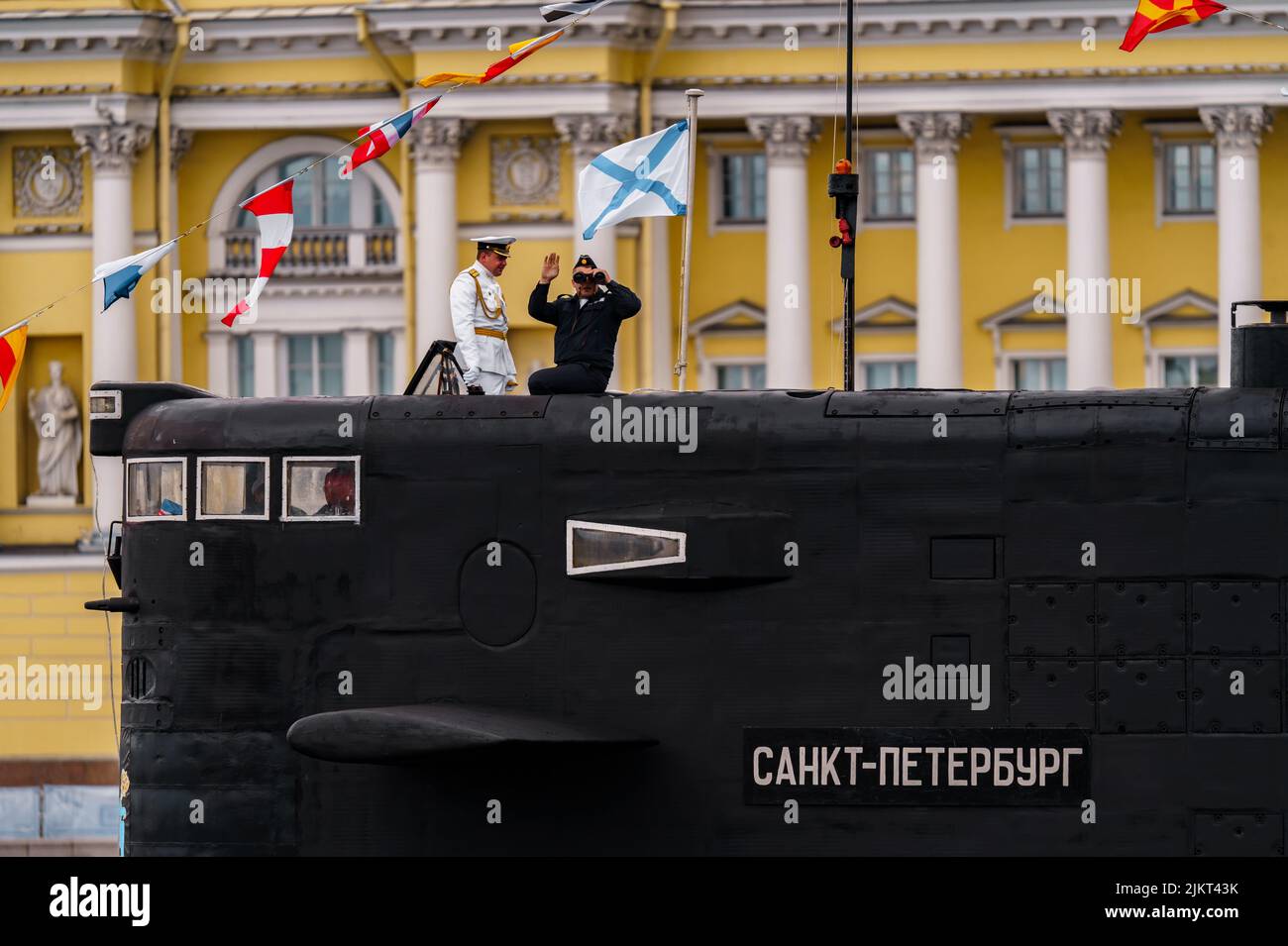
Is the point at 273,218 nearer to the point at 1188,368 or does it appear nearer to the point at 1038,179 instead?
the point at 1188,368

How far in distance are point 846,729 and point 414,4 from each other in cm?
5302

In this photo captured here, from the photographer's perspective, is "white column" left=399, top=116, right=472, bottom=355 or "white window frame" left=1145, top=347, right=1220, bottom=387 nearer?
"white column" left=399, top=116, right=472, bottom=355

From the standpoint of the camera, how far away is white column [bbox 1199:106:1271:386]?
6825cm

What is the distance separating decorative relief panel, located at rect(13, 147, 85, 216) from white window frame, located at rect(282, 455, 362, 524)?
55.6 meters

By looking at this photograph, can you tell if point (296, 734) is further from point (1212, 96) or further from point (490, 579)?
point (1212, 96)

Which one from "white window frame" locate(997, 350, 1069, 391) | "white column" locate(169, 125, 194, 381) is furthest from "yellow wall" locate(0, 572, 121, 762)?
"white window frame" locate(997, 350, 1069, 391)

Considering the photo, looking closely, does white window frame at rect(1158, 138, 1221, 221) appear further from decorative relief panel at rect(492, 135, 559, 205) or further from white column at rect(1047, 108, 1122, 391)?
decorative relief panel at rect(492, 135, 559, 205)

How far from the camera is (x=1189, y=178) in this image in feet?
233

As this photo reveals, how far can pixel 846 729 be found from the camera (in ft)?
57.1

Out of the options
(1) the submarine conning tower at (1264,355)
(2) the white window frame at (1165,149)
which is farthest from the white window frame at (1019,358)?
(1) the submarine conning tower at (1264,355)

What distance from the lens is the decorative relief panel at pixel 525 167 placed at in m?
70.8

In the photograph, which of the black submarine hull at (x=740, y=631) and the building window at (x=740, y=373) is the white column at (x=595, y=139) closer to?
the building window at (x=740, y=373)

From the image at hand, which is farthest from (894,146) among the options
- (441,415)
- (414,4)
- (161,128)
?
(441,415)
